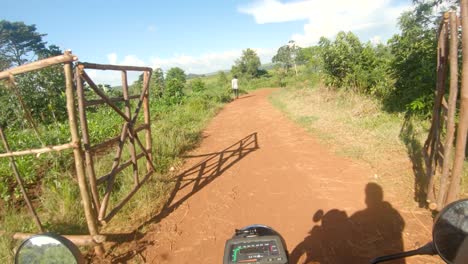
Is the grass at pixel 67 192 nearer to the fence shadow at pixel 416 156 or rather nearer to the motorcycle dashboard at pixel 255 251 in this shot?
the motorcycle dashboard at pixel 255 251

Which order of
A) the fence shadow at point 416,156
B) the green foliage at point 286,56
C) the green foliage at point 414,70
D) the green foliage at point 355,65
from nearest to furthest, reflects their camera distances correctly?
the fence shadow at point 416,156
the green foliage at point 414,70
the green foliage at point 355,65
the green foliage at point 286,56

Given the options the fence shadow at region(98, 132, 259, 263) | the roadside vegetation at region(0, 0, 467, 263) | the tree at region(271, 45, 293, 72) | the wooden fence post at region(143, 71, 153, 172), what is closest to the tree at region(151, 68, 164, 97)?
the roadside vegetation at region(0, 0, 467, 263)

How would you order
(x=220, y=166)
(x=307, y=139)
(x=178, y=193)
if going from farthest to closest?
(x=307, y=139)
(x=220, y=166)
(x=178, y=193)

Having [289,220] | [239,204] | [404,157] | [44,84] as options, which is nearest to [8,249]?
[239,204]

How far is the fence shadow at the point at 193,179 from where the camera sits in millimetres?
3333

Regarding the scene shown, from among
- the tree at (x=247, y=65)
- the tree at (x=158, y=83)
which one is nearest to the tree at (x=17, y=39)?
the tree at (x=158, y=83)

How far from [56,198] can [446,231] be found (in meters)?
4.40

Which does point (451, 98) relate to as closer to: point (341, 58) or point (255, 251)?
point (255, 251)

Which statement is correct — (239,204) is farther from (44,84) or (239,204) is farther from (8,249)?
(44,84)

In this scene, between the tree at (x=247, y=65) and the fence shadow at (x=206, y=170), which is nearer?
the fence shadow at (x=206, y=170)

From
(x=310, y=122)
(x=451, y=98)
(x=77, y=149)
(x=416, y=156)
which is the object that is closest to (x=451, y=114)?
(x=451, y=98)

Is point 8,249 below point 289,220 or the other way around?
the other way around

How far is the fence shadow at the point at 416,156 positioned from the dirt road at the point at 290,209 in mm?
321

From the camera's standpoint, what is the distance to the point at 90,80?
124 inches
